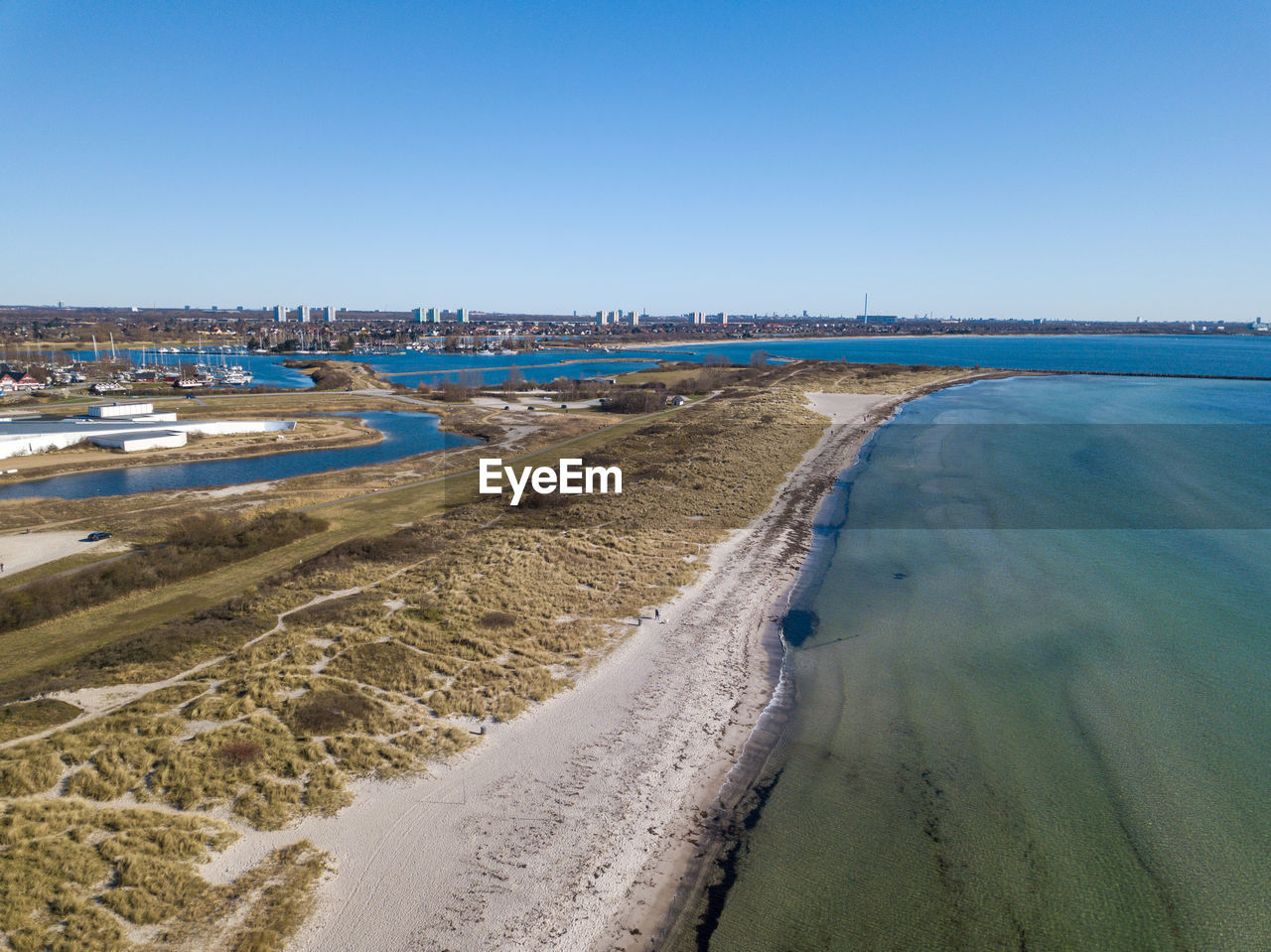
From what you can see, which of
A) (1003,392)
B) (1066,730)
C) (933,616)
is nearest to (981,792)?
(1066,730)

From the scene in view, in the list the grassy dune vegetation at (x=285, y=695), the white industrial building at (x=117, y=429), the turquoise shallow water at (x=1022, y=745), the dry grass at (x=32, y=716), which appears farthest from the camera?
the white industrial building at (x=117, y=429)

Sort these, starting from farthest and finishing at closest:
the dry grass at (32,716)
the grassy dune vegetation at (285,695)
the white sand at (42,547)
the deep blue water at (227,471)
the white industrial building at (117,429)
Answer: the white industrial building at (117,429)
the deep blue water at (227,471)
the white sand at (42,547)
the dry grass at (32,716)
the grassy dune vegetation at (285,695)

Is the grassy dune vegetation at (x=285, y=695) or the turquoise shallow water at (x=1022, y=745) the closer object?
the grassy dune vegetation at (x=285, y=695)

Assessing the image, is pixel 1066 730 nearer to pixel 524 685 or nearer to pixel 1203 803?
pixel 1203 803

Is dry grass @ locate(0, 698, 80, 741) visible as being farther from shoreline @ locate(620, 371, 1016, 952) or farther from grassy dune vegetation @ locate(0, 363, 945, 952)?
shoreline @ locate(620, 371, 1016, 952)

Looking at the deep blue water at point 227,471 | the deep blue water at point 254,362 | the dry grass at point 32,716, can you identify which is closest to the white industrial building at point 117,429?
the deep blue water at point 227,471

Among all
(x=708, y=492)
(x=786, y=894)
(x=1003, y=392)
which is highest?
(x=1003, y=392)

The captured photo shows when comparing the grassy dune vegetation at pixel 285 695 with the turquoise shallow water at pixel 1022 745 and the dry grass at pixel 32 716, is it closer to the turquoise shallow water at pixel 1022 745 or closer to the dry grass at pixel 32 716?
the dry grass at pixel 32 716
